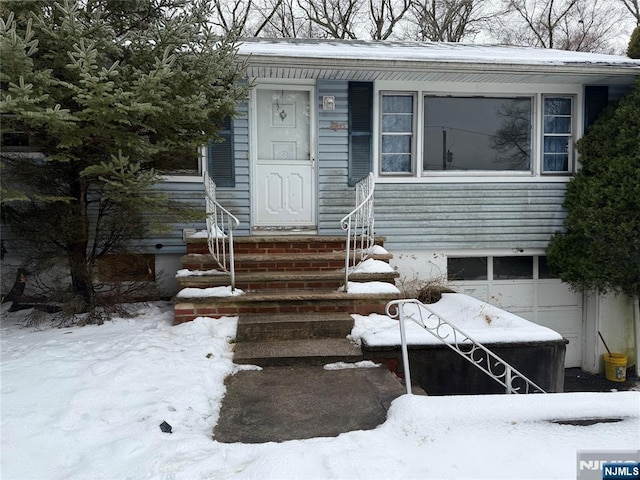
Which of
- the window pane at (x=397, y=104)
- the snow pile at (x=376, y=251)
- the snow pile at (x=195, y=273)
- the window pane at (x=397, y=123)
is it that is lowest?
the snow pile at (x=195, y=273)

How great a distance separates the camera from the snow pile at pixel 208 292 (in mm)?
4380

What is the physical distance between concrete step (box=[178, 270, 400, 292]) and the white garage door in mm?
2320

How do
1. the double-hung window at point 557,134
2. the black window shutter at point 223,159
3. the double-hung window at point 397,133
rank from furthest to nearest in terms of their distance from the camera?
the double-hung window at point 557,134
the double-hung window at point 397,133
the black window shutter at point 223,159

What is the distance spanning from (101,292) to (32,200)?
1.19m

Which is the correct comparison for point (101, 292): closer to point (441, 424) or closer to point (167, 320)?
point (167, 320)

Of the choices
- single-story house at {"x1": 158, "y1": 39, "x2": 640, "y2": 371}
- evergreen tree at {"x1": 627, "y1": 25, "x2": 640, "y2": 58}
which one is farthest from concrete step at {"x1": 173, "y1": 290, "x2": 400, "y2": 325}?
evergreen tree at {"x1": 627, "y1": 25, "x2": 640, "y2": 58}

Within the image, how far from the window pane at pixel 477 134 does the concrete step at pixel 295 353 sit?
11.8 ft

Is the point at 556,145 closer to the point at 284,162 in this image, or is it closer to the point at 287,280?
the point at 284,162

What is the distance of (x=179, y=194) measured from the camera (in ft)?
19.5

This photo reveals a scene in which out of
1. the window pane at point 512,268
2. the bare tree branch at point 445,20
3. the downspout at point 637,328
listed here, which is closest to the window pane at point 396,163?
the window pane at point 512,268

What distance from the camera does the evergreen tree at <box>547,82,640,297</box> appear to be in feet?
18.7

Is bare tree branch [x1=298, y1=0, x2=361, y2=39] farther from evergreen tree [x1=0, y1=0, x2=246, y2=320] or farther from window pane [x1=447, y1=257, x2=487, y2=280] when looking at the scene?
evergreen tree [x1=0, y1=0, x2=246, y2=320]

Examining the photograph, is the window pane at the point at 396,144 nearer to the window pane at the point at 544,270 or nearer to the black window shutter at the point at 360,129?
Result: the black window shutter at the point at 360,129

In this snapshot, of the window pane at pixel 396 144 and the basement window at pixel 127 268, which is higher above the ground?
the window pane at pixel 396 144
